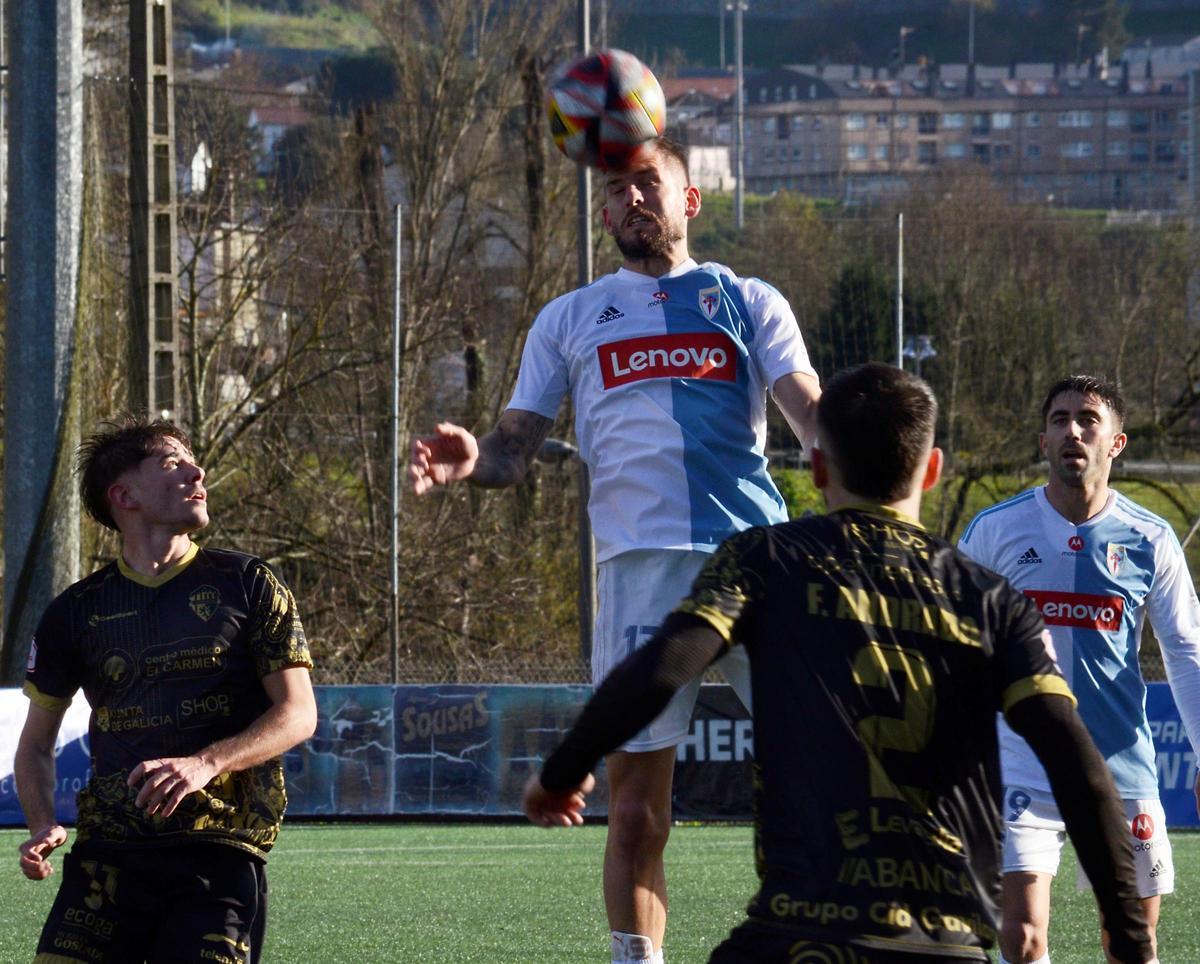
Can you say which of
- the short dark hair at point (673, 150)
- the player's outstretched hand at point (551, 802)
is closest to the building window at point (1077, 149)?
the short dark hair at point (673, 150)

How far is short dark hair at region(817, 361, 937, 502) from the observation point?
10.3 feet

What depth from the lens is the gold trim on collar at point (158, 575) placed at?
445 centimetres

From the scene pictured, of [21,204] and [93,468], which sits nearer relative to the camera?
[93,468]

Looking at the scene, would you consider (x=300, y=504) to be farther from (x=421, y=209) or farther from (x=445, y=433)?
(x=445, y=433)

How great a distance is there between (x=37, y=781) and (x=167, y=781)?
0.56m

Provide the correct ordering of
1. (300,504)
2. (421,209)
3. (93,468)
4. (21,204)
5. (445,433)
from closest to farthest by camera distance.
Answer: (445,433) → (93,468) → (21,204) → (300,504) → (421,209)

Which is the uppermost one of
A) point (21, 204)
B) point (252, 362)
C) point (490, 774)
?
point (21, 204)

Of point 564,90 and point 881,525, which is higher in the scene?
point 564,90

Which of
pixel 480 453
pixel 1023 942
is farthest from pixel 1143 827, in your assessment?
pixel 480 453

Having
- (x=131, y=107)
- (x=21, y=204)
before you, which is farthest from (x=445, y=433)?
(x=131, y=107)

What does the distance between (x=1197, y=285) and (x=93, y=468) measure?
26374 mm

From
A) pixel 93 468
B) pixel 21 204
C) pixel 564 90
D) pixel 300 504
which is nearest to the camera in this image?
pixel 93 468

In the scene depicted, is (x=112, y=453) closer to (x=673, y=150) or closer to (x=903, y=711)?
(x=673, y=150)

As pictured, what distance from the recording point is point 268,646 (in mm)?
4371
